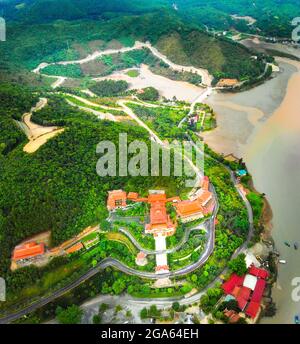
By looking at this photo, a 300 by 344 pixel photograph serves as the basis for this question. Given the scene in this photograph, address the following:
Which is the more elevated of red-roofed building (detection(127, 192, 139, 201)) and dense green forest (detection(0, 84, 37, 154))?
dense green forest (detection(0, 84, 37, 154))

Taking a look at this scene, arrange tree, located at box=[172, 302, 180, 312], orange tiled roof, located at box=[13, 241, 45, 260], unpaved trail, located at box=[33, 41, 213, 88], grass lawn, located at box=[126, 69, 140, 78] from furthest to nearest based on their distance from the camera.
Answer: grass lawn, located at box=[126, 69, 140, 78], unpaved trail, located at box=[33, 41, 213, 88], orange tiled roof, located at box=[13, 241, 45, 260], tree, located at box=[172, 302, 180, 312]

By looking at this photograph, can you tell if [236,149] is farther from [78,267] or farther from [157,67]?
[157,67]

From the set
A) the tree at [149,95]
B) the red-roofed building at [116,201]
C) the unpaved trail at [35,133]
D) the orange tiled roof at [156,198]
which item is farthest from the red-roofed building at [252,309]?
the tree at [149,95]

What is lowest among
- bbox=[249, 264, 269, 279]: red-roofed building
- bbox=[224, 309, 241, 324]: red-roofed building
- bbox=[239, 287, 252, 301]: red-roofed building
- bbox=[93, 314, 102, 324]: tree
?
bbox=[93, 314, 102, 324]: tree

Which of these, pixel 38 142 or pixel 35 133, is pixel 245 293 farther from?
pixel 35 133

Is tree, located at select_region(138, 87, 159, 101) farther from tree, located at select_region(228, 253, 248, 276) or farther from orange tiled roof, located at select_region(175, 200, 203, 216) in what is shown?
tree, located at select_region(228, 253, 248, 276)

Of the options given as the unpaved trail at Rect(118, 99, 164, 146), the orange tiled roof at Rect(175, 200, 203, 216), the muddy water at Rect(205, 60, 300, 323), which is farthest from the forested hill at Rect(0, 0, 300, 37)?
the orange tiled roof at Rect(175, 200, 203, 216)
